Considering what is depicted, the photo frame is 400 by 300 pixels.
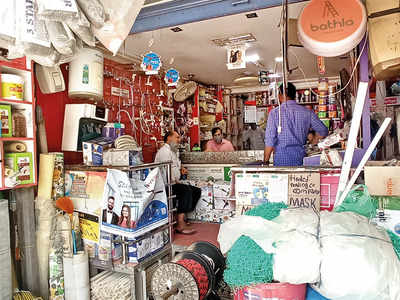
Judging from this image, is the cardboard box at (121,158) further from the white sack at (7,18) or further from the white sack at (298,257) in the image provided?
the white sack at (298,257)

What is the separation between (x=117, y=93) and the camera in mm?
4809

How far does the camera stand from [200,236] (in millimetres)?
4078

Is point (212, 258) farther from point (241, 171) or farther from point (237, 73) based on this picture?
point (237, 73)

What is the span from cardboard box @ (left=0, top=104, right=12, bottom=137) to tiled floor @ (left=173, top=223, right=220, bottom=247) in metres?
2.10

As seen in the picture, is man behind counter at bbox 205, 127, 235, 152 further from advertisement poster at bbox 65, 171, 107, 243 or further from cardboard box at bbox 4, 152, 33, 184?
cardboard box at bbox 4, 152, 33, 184

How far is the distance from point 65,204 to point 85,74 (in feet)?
4.66

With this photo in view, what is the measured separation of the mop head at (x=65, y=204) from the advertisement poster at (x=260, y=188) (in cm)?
177

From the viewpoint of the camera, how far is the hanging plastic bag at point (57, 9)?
1116 mm

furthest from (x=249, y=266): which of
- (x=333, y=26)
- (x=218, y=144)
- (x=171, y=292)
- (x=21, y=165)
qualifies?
(x=218, y=144)

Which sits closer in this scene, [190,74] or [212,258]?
[212,258]

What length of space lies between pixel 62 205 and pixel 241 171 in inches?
73.3

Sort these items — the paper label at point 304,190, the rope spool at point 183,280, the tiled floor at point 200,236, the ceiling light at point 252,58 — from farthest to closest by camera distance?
the ceiling light at point 252,58 < the tiled floor at point 200,236 < the paper label at point 304,190 < the rope spool at point 183,280

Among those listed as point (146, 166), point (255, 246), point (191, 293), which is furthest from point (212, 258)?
point (146, 166)

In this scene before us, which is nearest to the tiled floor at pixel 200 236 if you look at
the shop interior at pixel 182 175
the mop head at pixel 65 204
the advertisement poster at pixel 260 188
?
the shop interior at pixel 182 175
